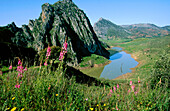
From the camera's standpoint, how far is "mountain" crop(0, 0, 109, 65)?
8644 centimetres

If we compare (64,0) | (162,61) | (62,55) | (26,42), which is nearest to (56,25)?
(26,42)

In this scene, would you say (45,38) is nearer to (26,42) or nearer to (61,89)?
(26,42)

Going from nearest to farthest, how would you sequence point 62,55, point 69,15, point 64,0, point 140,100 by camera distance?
point 140,100, point 62,55, point 69,15, point 64,0

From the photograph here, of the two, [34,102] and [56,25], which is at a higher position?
[56,25]

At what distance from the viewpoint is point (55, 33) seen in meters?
96.4

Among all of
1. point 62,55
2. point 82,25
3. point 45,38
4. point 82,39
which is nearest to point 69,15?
point 82,25

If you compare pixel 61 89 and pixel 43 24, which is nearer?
pixel 61 89

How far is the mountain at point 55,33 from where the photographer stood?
86.4 metres

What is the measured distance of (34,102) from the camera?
337 cm

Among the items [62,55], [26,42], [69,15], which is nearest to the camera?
[62,55]

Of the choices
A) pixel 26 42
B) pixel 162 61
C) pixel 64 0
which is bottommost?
pixel 162 61

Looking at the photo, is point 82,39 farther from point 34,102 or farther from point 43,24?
point 34,102

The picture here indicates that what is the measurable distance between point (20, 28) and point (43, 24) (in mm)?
21962

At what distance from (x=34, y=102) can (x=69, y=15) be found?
461 feet
